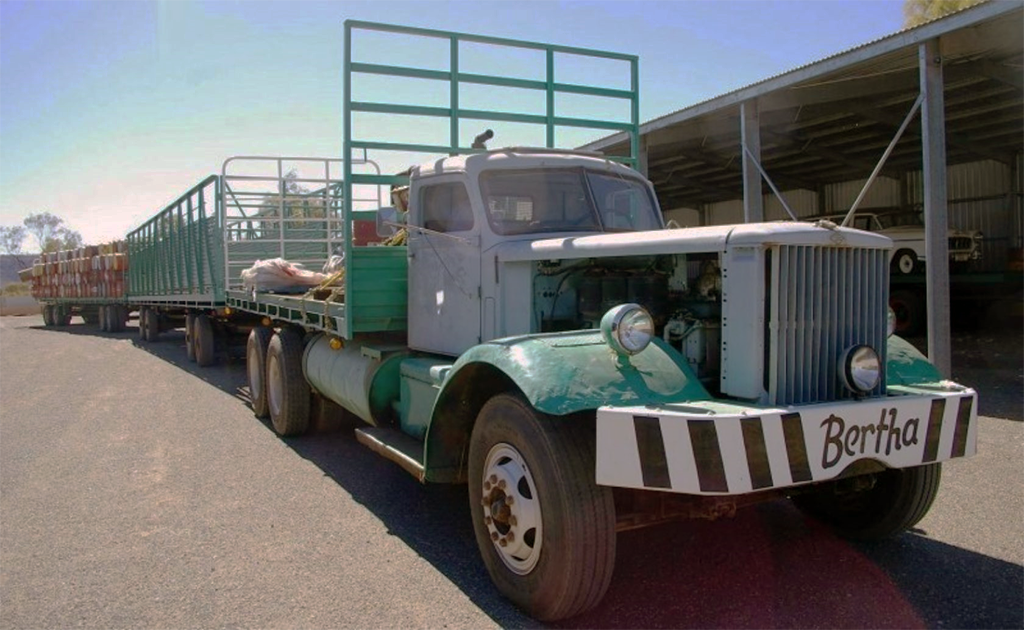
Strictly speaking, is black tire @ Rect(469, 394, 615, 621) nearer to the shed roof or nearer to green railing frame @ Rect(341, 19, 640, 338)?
green railing frame @ Rect(341, 19, 640, 338)

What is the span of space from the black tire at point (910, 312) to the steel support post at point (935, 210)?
6.50 metres

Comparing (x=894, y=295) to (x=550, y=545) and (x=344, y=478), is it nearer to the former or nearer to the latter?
(x=344, y=478)

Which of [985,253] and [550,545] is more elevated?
[985,253]

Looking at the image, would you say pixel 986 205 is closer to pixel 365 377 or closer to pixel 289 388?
pixel 289 388

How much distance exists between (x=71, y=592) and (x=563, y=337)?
Answer: 2.63 metres

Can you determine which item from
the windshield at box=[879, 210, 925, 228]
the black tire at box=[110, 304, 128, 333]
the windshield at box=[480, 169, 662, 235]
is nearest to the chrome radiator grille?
the windshield at box=[480, 169, 662, 235]

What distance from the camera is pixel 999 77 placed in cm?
1128

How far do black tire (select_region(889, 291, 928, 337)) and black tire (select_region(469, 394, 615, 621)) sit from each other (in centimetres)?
1352

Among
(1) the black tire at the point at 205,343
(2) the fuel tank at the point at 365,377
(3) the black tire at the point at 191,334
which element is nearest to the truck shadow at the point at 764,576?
(2) the fuel tank at the point at 365,377

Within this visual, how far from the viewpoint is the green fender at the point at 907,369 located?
12.6ft

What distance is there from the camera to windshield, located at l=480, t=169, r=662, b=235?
4.91 metres

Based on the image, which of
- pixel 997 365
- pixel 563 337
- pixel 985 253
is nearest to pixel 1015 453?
pixel 563 337

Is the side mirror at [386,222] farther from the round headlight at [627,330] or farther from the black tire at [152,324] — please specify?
the black tire at [152,324]

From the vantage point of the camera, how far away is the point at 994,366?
1134cm
